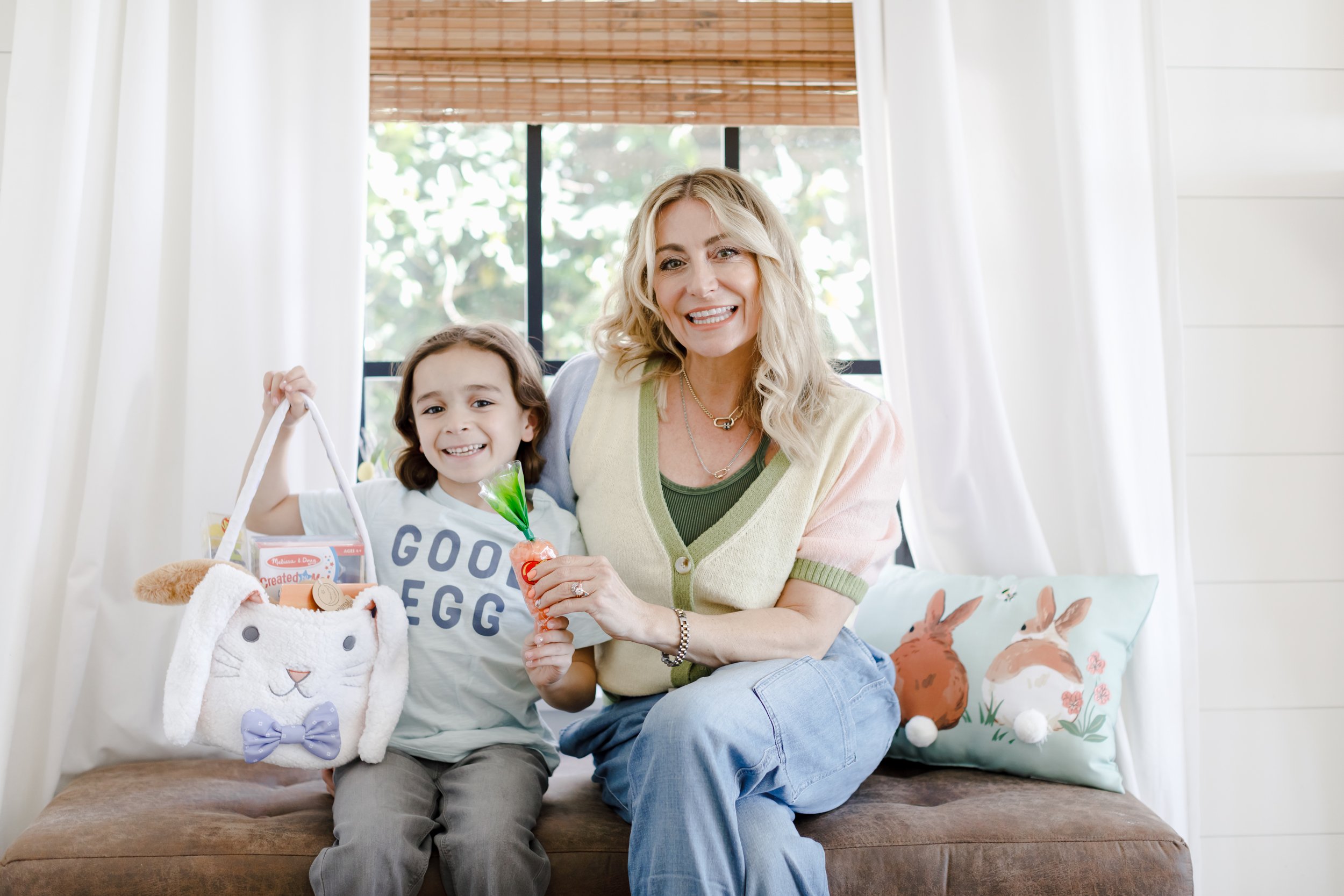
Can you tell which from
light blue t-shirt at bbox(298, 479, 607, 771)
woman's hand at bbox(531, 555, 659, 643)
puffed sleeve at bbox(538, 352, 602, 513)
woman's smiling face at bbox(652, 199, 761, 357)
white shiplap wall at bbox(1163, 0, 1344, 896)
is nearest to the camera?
woman's hand at bbox(531, 555, 659, 643)

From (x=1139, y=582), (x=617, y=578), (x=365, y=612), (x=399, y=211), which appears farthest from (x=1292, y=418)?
(x=399, y=211)

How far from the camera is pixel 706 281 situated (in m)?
1.64

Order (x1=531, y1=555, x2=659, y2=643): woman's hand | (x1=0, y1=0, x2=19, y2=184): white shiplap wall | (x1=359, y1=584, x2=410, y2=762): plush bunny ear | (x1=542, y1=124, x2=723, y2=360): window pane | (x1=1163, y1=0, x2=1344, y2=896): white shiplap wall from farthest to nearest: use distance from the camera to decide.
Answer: (x1=542, y1=124, x2=723, y2=360): window pane → (x1=1163, y1=0, x2=1344, y2=896): white shiplap wall → (x1=0, y1=0, x2=19, y2=184): white shiplap wall → (x1=359, y1=584, x2=410, y2=762): plush bunny ear → (x1=531, y1=555, x2=659, y2=643): woman's hand

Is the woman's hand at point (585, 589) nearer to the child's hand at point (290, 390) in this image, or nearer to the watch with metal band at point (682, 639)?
the watch with metal band at point (682, 639)

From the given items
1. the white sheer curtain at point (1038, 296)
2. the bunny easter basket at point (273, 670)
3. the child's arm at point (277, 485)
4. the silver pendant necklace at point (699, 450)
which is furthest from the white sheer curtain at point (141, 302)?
the white sheer curtain at point (1038, 296)

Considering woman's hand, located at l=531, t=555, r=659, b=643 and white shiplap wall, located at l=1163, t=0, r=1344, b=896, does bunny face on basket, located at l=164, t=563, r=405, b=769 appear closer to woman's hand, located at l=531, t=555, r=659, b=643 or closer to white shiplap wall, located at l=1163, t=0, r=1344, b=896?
woman's hand, located at l=531, t=555, r=659, b=643

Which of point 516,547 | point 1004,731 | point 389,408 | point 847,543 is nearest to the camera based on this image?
point 516,547

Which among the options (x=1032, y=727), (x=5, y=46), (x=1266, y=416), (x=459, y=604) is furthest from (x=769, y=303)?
(x=5, y=46)

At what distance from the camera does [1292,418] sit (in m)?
2.14

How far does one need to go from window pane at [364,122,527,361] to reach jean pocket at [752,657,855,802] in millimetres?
1299

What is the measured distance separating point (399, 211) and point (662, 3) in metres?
0.79

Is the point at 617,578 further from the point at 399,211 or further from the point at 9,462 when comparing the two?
the point at 399,211

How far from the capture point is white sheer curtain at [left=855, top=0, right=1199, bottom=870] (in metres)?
2.01

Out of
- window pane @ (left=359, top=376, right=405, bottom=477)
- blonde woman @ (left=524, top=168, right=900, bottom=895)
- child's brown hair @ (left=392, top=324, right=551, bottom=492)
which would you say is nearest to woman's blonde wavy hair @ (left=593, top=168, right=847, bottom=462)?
blonde woman @ (left=524, top=168, right=900, bottom=895)
